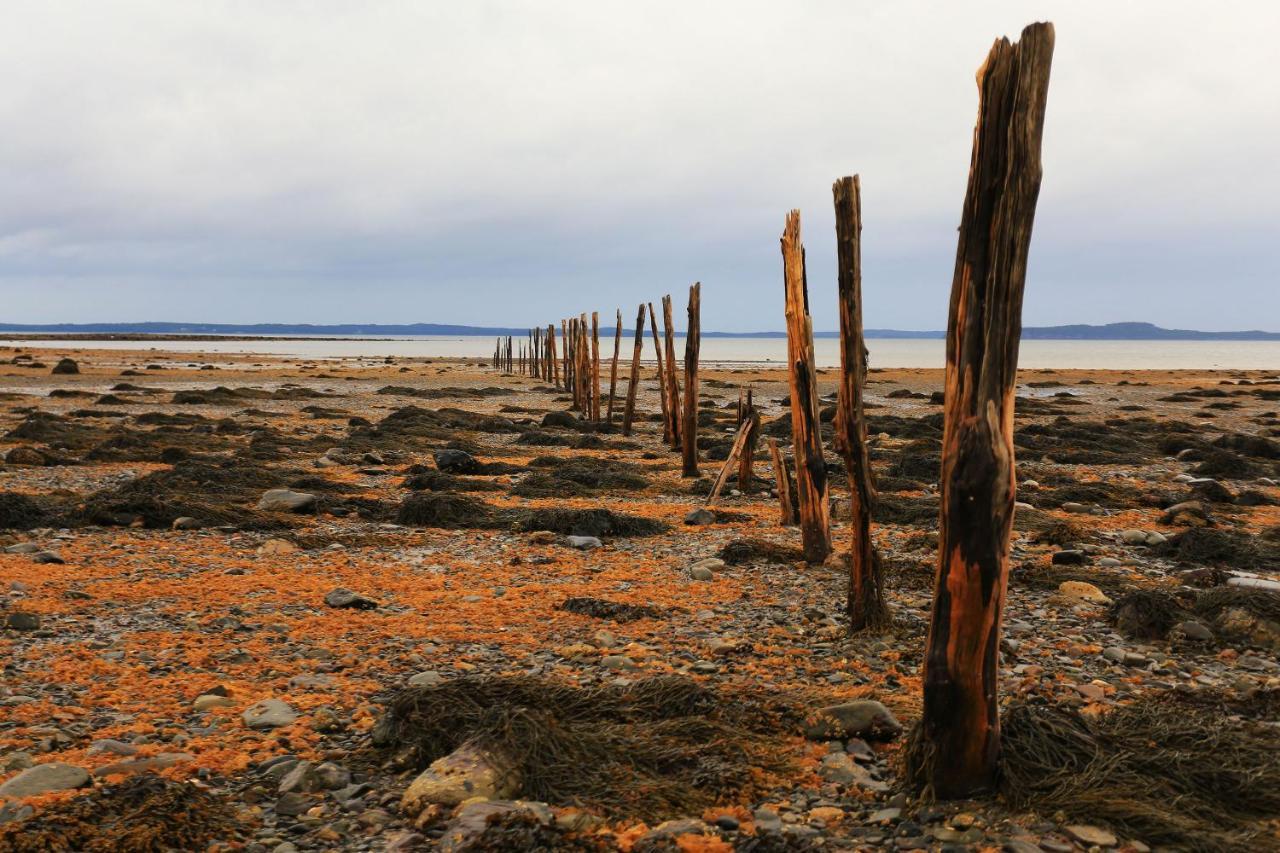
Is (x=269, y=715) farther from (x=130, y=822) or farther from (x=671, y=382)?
(x=671, y=382)

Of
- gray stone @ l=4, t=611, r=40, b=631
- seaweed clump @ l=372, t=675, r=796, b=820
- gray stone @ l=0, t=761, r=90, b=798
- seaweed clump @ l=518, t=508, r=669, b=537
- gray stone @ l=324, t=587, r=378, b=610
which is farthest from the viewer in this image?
seaweed clump @ l=518, t=508, r=669, b=537

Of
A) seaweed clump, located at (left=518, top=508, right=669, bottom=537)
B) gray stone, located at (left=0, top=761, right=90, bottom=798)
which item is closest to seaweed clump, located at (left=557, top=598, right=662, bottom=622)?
seaweed clump, located at (left=518, top=508, right=669, bottom=537)

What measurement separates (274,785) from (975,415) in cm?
387

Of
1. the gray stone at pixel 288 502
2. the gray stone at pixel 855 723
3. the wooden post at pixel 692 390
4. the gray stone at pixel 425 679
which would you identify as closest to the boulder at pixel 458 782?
the gray stone at pixel 425 679

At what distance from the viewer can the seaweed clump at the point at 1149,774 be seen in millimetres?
4016

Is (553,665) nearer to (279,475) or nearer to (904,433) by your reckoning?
(279,475)


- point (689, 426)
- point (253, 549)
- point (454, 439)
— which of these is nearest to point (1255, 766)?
point (253, 549)

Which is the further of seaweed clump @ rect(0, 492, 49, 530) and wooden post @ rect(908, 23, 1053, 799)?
seaweed clump @ rect(0, 492, 49, 530)

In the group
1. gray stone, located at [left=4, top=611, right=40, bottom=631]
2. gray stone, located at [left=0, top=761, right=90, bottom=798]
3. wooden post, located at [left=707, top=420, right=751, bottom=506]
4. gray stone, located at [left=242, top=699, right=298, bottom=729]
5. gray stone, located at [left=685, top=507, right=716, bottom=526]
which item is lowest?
gray stone, located at [left=685, top=507, right=716, bottom=526]

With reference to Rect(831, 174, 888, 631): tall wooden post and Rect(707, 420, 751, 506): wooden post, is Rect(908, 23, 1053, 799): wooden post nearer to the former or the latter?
Rect(831, 174, 888, 631): tall wooden post

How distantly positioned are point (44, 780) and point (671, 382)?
17396 mm

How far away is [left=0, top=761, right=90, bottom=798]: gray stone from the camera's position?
418 centimetres

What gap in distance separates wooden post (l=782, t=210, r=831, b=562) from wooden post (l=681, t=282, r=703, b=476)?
6.97 m

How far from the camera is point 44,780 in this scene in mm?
4273
